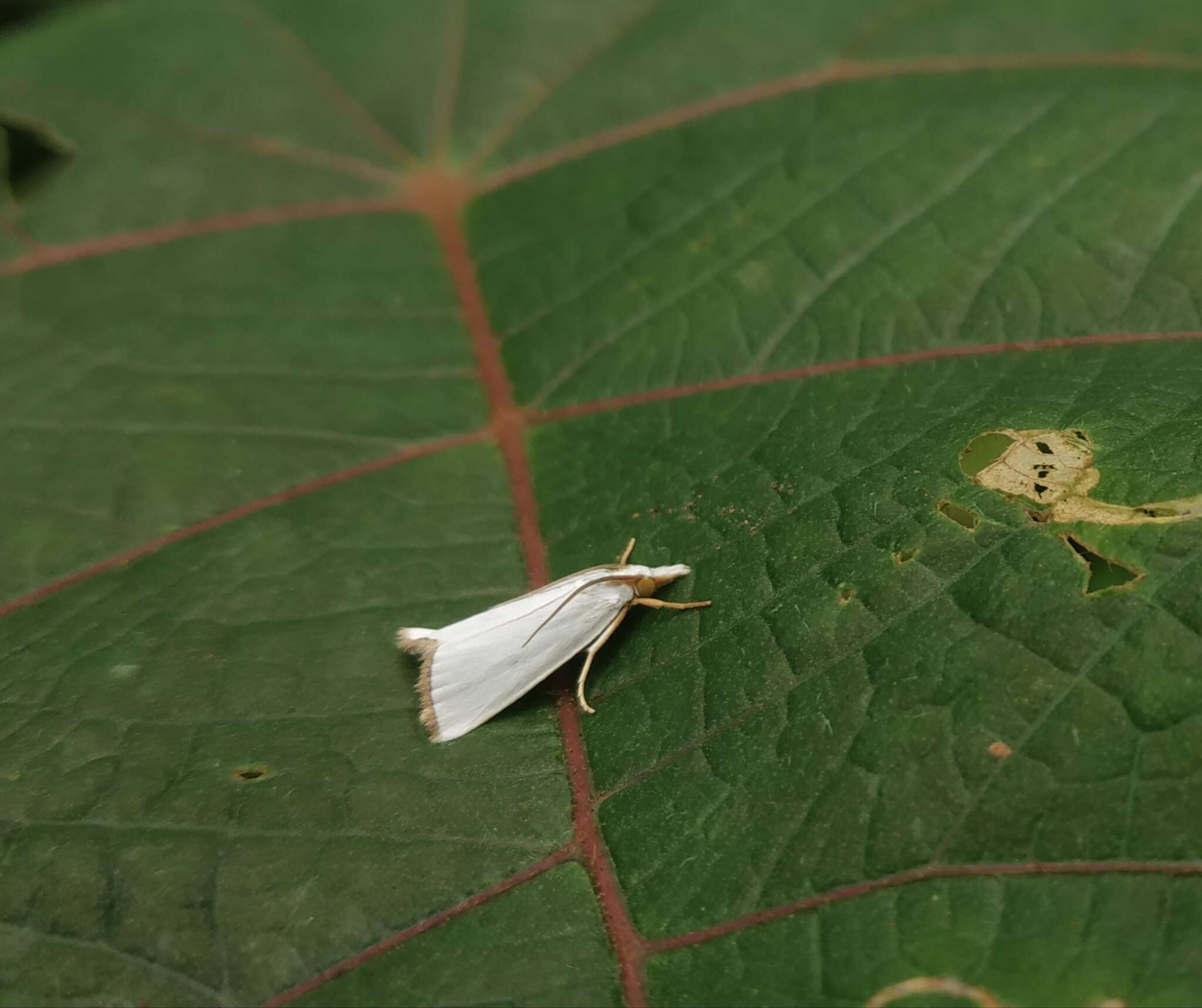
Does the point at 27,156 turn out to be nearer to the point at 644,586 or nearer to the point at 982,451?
the point at 644,586

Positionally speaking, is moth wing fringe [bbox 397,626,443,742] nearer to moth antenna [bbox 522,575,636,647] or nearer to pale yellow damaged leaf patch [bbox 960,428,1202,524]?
moth antenna [bbox 522,575,636,647]

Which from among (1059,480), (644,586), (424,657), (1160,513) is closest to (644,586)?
(644,586)

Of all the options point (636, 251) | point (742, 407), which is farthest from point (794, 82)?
point (742, 407)

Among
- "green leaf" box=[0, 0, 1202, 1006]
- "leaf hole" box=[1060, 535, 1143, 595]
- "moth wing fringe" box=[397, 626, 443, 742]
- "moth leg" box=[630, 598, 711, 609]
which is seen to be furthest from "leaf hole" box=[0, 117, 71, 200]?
"leaf hole" box=[1060, 535, 1143, 595]

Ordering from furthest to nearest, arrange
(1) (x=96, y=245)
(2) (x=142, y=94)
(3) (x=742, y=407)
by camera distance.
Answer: (2) (x=142, y=94)
(1) (x=96, y=245)
(3) (x=742, y=407)

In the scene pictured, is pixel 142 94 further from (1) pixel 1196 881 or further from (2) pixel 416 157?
(1) pixel 1196 881
